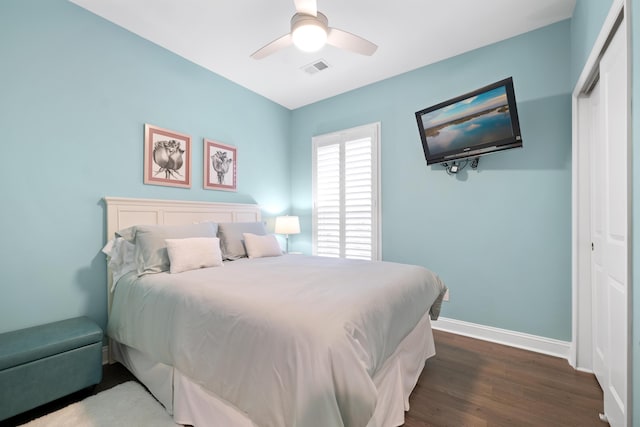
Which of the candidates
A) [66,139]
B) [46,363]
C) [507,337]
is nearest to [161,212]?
[66,139]

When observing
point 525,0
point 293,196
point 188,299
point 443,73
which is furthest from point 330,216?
point 525,0

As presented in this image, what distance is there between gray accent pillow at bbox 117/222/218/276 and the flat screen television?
8.71ft

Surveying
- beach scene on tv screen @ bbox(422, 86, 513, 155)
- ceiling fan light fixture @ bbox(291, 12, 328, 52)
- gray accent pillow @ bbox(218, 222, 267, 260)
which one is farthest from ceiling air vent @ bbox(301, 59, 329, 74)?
gray accent pillow @ bbox(218, 222, 267, 260)

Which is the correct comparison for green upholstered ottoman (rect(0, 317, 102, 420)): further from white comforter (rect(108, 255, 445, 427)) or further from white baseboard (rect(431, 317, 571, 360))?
white baseboard (rect(431, 317, 571, 360))

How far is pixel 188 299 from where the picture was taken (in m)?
1.62

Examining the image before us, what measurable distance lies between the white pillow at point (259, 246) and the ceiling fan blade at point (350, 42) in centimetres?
199

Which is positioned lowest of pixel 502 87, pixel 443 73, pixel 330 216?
pixel 330 216

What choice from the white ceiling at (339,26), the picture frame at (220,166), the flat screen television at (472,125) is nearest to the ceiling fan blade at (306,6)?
the white ceiling at (339,26)

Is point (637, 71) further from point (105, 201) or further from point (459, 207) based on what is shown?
point (105, 201)

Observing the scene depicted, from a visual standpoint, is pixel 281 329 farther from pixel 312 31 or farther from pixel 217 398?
pixel 312 31

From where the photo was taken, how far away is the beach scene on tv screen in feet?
7.93

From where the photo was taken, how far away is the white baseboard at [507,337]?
2.44 meters

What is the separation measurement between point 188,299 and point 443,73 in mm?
3403

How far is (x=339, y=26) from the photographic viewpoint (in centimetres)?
256
